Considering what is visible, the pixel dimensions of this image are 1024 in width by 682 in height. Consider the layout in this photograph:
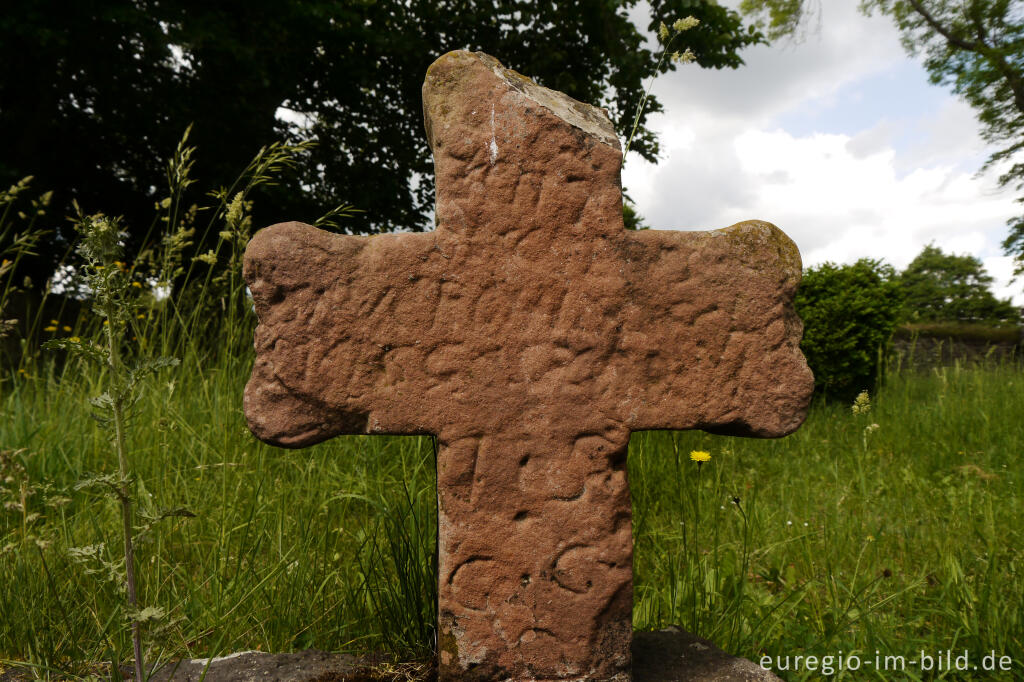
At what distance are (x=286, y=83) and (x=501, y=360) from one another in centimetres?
694

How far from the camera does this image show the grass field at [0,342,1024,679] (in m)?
1.92

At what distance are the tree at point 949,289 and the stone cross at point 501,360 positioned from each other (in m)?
18.3

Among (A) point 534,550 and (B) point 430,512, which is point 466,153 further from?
(B) point 430,512

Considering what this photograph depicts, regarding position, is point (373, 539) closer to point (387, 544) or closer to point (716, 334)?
point (387, 544)

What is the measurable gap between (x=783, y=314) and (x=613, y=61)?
616cm

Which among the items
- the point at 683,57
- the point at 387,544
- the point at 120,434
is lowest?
the point at 387,544

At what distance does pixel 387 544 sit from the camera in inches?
94.8

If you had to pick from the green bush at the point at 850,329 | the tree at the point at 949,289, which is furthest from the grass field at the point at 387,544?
the tree at the point at 949,289

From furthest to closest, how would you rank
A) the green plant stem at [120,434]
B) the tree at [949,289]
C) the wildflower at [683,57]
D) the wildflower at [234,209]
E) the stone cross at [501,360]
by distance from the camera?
the tree at [949,289] → the wildflower at [234,209] → the wildflower at [683,57] → the stone cross at [501,360] → the green plant stem at [120,434]

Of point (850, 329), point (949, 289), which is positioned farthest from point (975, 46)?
point (949, 289)

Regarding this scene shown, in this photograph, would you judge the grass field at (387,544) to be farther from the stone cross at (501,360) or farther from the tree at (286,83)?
Answer: the tree at (286,83)

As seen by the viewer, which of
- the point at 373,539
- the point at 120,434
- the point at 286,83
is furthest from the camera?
the point at 286,83

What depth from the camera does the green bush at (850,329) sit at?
603 centimetres

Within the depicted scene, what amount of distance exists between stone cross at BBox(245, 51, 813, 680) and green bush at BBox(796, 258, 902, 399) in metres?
4.97
